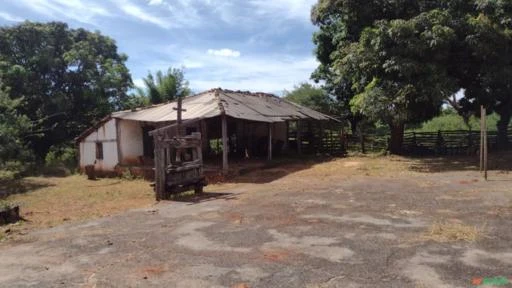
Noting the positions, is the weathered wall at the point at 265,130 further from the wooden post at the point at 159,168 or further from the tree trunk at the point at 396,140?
the wooden post at the point at 159,168

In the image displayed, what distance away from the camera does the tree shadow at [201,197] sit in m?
11.8

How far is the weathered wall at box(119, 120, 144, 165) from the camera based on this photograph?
21.0 metres

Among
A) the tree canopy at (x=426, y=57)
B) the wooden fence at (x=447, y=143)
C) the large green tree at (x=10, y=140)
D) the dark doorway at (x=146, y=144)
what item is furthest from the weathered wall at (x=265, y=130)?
the large green tree at (x=10, y=140)

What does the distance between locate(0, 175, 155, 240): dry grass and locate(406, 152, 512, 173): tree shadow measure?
9.67 meters

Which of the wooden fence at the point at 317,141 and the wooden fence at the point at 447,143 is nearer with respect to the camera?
the wooden fence at the point at 447,143

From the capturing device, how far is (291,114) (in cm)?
2302

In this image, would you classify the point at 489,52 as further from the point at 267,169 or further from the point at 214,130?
the point at 214,130

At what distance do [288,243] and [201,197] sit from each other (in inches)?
219

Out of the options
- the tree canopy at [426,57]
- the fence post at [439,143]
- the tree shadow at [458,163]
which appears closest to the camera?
the tree shadow at [458,163]

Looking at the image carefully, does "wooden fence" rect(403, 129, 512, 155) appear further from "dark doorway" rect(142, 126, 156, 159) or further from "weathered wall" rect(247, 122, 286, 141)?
"dark doorway" rect(142, 126, 156, 159)

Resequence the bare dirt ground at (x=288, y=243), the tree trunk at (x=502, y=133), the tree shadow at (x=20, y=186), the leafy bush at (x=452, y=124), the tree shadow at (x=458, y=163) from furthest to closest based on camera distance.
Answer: the leafy bush at (x=452, y=124)
the tree trunk at (x=502, y=133)
the tree shadow at (x=20, y=186)
the tree shadow at (x=458, y=163)
the bare dirt ground at (x=288, y=243)

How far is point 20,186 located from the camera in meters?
19.7

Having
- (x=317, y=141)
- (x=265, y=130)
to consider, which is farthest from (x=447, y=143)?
(x=265, y=130)

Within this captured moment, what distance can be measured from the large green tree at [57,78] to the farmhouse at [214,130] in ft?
21.2
